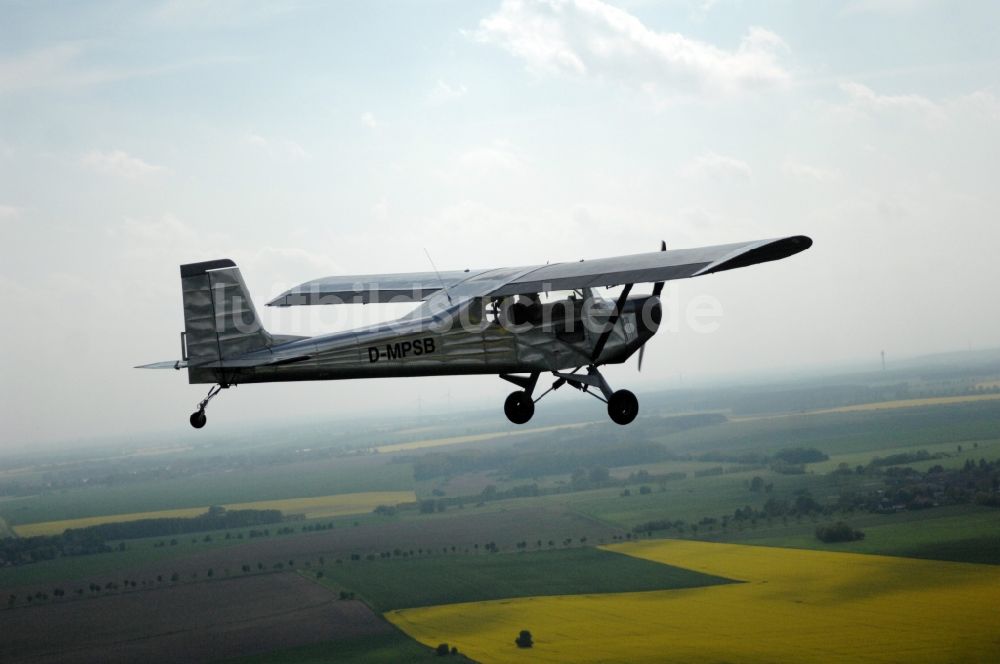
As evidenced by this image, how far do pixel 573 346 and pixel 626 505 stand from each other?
377 feet

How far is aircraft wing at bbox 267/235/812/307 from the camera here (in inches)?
599

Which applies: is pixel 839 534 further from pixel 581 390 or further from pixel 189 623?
pixel 581 390

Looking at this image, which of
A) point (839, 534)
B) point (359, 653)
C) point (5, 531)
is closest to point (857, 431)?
point (839, 534)

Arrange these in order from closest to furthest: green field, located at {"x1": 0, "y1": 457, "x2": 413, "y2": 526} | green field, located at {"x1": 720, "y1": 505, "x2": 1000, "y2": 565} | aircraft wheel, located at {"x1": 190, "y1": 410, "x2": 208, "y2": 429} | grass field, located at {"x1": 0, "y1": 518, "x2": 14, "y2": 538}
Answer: aircraft wheel, located at {"x1": 190, "y1": 410, "x2": 208, "y2": 429} → green field, located at {"x1": 720, "y1": 505, "x2": 1000, "y2": 565} → grass field, located at {"x1": 0, "y1": 518, "x2": 14, "y2": 538} → green field, located at {"x1": 0, "y1": 457, "x2": 413, "y2": 526}

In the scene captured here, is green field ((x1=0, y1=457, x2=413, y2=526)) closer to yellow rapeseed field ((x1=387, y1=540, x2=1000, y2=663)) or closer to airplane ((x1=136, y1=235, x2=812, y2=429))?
yellow rapeseed field ((x1=387, y1=540, x2=1000, y2=663))

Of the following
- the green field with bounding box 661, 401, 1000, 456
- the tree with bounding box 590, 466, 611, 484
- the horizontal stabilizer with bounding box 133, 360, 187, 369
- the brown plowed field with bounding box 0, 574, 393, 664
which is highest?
the horizontal stabilizer with bounding box 133, 360, 187, 369

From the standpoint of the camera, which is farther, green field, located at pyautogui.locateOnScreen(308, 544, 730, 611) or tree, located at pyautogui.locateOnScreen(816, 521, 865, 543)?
tree, located at pyautogui.locateOnScreen(816, 521, 865, 543)

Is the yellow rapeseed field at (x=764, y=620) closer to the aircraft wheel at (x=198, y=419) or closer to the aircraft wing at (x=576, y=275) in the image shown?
the aircraft wing at (x=576, y=275)

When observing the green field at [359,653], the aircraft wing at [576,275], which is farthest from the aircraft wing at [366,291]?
the green field at [359,653]

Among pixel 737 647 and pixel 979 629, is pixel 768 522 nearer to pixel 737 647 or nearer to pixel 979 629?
pixel 979 629

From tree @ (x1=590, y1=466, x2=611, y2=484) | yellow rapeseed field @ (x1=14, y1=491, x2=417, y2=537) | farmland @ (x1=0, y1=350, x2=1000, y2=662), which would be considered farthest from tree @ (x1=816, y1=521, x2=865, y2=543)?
yellow rapeseed field @ (x1=14, y1=491, x2=417, y2=537)

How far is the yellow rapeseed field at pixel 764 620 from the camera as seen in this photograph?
6669 centimetres

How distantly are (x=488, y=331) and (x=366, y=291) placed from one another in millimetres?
4467

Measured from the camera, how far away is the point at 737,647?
6562 cm
